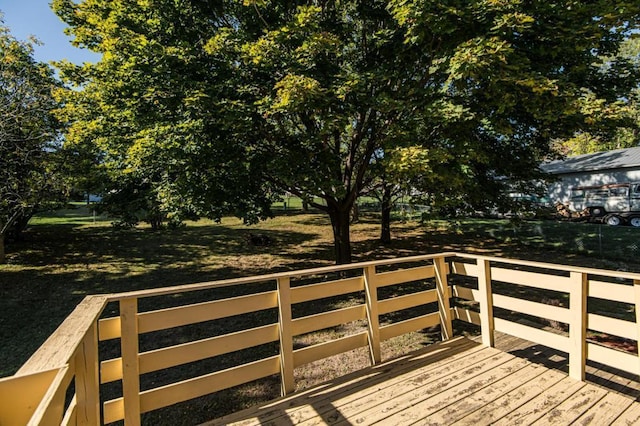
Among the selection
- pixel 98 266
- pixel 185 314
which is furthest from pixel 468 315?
pixel 98 266

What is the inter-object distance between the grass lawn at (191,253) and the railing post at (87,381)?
4161 millimetres

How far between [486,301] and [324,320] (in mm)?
1935

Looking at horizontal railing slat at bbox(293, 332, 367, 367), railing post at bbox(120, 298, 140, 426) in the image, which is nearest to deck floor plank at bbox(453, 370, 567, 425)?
horizontal railing slat at bbox(293, 332, 367, 367)

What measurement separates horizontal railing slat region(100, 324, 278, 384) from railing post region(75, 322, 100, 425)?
279 mm

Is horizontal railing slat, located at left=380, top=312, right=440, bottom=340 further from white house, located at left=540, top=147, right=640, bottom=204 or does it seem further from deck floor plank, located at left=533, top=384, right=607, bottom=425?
white house, located at left=540, top=147, right=640, bottom=204

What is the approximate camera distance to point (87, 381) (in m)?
1.82

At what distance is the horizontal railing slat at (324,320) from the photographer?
9.77ft

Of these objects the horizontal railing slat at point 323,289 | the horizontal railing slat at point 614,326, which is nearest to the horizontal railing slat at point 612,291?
the horizontal railing slat at point 614,326

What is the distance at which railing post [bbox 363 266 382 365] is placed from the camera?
11.0 ft

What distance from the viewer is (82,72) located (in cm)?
642

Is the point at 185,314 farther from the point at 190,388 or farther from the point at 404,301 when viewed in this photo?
the point at 404,301

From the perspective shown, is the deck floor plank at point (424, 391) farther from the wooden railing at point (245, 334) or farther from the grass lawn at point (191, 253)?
the grass lawn at point (191, 253)

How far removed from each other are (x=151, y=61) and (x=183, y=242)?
893 centimetres

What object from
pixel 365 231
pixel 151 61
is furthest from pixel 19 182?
pixel 365 231
